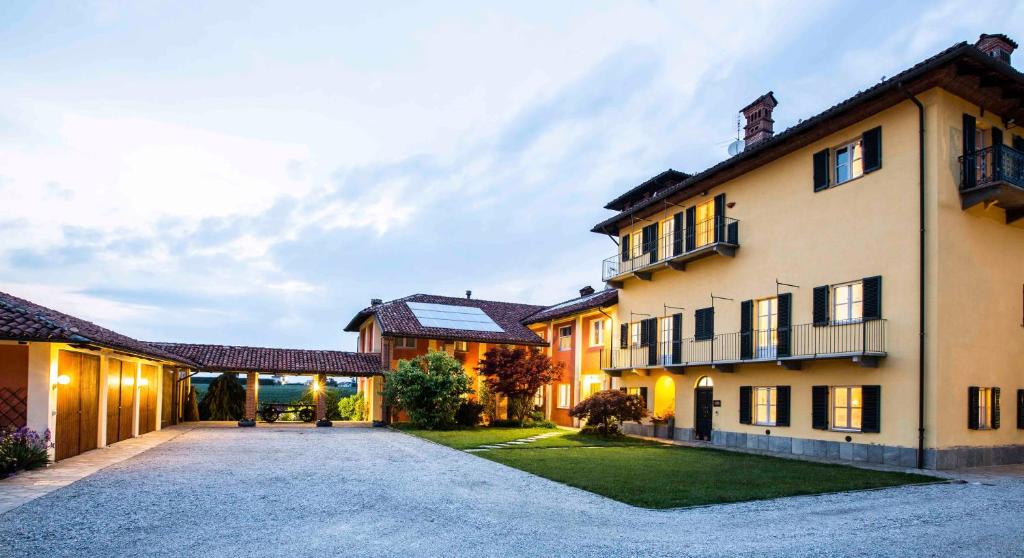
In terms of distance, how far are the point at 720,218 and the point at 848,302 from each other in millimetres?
5334

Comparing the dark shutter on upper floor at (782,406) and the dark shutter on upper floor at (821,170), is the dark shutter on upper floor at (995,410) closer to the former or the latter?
the dark shutter on upper floor at (782,406)

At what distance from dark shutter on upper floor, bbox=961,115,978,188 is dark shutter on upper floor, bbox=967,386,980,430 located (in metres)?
4.61

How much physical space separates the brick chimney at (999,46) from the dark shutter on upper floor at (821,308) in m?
A: 6.85

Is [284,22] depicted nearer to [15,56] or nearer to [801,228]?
[15,56]

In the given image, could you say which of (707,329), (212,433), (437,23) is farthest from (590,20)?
(212,433)

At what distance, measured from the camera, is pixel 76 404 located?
49.6ft

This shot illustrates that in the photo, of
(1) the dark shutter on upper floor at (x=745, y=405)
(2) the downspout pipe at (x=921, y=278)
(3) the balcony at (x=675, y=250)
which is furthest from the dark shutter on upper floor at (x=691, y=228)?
(2) the downspout pipe at (x=921, y=278)

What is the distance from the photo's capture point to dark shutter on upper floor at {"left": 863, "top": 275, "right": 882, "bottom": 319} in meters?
15.6

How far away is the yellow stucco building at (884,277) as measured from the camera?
14.7 m

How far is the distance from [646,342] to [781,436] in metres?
6.81

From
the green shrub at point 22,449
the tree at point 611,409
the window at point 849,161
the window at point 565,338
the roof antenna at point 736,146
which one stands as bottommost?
the tree at point 611,409

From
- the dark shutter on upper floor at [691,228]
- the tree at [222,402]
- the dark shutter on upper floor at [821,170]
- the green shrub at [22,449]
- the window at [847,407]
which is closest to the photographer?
the green shrub at [22,449]

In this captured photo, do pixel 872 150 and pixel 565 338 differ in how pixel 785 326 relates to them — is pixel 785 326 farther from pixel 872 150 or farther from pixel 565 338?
pixel 565 338

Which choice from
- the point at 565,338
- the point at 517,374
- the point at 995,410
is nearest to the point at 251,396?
the point at 517,374
